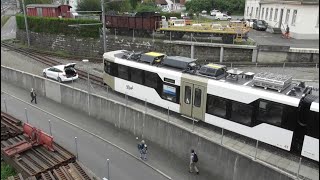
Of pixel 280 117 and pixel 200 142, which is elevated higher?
pixel 280 117

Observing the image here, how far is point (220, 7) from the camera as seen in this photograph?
73062 mm

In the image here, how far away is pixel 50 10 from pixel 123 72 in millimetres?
26042

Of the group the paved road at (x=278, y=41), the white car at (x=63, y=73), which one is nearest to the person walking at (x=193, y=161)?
the white car at (x=63, y=73)

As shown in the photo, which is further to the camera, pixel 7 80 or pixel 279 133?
pixel 7 80

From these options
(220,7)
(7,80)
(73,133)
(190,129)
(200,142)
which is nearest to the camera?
(200,142)

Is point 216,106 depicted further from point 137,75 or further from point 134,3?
point 134,3

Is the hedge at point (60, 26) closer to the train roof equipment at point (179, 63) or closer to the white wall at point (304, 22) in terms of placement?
the train roof equipment at point (179, 63)

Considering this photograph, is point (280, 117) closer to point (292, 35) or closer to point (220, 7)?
point (292, 35)

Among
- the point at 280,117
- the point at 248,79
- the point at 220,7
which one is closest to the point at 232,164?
the point at 280,117

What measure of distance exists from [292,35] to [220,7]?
4103 centimetres

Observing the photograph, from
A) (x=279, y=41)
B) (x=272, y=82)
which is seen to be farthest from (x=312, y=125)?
(x=279, y=41)

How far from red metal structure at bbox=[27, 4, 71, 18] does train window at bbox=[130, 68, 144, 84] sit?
25.1 meters

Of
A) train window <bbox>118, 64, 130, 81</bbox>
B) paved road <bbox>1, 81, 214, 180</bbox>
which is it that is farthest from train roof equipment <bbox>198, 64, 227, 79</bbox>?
train window <bbox>118, 64, 130, 81</bbox>

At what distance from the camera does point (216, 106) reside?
1574 cm
